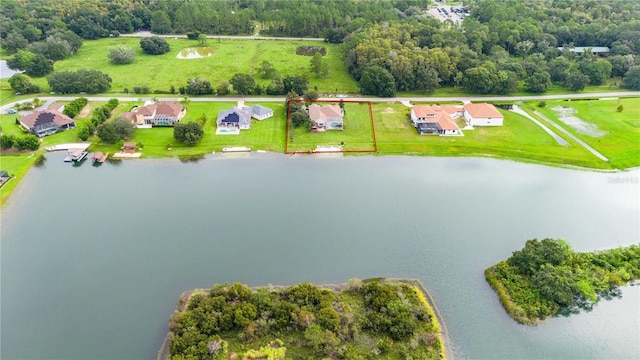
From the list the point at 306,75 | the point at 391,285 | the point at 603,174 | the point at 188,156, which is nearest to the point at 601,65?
the point at 603,174

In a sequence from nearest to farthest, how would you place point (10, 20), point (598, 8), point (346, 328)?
point (346, 328) → point (10, 20) → point (598, 8)

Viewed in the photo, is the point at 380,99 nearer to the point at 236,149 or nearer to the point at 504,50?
the point at 236,149

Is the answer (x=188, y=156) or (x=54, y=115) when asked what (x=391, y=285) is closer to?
(x=188, y=156)

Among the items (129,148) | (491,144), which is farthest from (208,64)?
(491,144)

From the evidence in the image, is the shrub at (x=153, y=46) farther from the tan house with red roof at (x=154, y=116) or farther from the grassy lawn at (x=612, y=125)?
the grassy lawn at (x=612, y=125)

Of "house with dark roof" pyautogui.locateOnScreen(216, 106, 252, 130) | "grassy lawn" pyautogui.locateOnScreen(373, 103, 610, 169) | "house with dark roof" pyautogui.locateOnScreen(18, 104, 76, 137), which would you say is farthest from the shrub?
"grassy lawn" pyautogui.locateOnScreen(373, 103, 610, 169)

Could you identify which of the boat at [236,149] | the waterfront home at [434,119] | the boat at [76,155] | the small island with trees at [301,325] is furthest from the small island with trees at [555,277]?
the boat at [76,155]

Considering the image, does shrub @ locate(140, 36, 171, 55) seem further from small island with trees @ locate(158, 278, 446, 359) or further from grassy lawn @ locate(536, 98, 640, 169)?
grassy lawn @ locate(536, 98, 640, 169)
